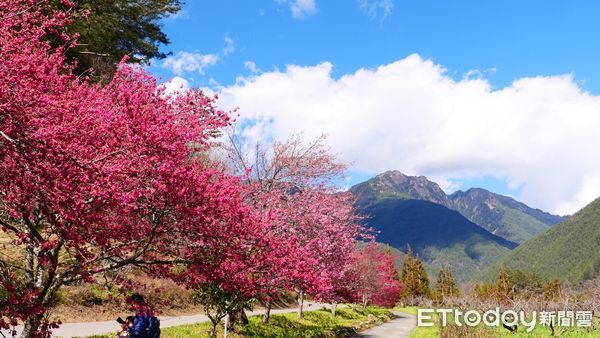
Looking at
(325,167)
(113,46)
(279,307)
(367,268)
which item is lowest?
(279,307)

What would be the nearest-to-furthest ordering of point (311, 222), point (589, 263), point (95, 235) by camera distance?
point (95, 235) < point (311, 222) < point (589, 263)

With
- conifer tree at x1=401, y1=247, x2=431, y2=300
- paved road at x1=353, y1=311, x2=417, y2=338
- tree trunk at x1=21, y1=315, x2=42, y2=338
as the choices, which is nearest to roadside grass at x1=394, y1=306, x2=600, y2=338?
paved road at x1=353, y1=311, x2=417, y2=338

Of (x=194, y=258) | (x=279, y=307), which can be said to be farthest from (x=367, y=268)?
(x=194, y=258)

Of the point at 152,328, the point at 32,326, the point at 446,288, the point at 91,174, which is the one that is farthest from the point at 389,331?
the point at 446,288

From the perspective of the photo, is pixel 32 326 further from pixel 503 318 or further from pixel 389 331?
pixel 389 331

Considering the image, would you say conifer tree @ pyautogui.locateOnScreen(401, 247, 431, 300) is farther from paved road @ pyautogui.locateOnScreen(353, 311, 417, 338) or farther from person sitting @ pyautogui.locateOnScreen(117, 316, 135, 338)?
person sitting @ pyautogui.locateOnScreen(117, 316, 135, 338)

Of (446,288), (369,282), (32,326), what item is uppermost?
(32,326)

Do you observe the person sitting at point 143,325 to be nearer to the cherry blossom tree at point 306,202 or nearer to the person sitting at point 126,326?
the person sitting at point 126,326

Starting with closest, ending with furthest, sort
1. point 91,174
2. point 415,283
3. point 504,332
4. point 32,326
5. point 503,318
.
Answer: point 91,174
point 32,326
point 504,332
point 503,318
point 415,283

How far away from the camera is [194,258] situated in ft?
32.6

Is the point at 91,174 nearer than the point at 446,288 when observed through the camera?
Yes

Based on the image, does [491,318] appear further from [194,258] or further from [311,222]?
[194,258]

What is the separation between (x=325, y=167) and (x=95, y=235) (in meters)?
15.9

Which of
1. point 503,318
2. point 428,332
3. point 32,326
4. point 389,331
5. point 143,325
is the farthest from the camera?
point 389,331
